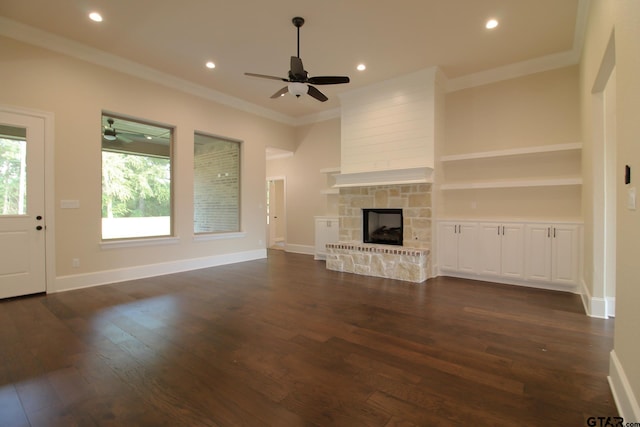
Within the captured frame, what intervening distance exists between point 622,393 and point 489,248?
327 cm

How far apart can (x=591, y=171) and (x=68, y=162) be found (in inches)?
265

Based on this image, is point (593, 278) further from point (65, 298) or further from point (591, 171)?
point (65, 298)

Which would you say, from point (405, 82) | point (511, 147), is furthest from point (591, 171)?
point (405, 82)

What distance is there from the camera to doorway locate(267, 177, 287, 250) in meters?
9.55

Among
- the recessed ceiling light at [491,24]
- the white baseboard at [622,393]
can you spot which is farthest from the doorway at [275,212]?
the white baseboard at [622,393]

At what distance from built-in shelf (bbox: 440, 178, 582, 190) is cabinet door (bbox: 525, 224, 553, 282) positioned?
62 centimetres

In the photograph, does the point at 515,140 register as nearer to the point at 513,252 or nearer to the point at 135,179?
the point at 513,252

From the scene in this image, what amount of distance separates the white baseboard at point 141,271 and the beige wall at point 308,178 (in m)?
1.54

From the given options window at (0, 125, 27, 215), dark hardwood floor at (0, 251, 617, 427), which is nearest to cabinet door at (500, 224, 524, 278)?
dark hardwood floor at (0, 251, 617, 427)

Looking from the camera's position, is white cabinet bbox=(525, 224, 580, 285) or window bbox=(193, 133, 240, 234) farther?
window bbox=(193, 133, 240, 234)

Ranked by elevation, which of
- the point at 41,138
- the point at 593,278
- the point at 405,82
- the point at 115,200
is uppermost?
the point at 405,82

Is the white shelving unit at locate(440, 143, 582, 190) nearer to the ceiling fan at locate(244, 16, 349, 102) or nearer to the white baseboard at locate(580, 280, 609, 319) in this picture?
the white baseboard at locate(580, 280, 609, 319)

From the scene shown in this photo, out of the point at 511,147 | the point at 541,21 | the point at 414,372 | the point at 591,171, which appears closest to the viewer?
the point at 414,372

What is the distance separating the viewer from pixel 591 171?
3.39 meters
